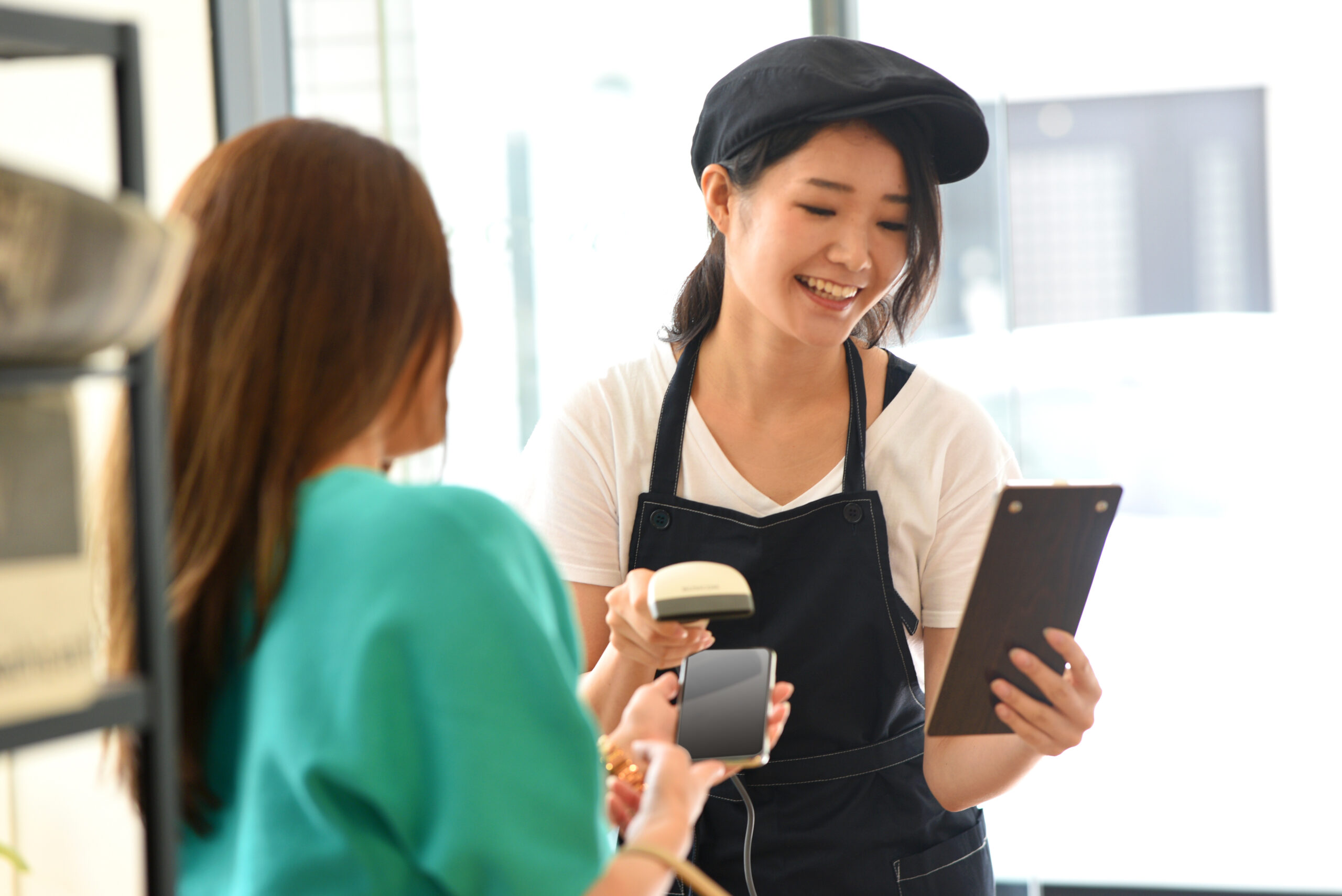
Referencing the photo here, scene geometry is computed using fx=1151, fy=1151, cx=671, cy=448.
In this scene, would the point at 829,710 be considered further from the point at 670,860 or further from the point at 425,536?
the point at 425,536

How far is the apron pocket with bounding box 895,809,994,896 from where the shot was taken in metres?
1.30

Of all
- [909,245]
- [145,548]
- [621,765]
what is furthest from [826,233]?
[145,548]

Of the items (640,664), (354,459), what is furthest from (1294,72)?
(354,459)

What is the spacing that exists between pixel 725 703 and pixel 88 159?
5.70 ft

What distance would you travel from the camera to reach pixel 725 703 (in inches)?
44.4

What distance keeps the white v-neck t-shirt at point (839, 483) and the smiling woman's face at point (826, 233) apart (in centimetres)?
15

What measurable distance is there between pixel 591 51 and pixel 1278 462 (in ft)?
5.49

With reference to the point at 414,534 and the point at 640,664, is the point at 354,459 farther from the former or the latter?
the point at 640,664

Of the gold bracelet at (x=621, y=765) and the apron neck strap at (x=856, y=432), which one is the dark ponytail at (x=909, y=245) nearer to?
the apron neck strap at (x=856, y=432)

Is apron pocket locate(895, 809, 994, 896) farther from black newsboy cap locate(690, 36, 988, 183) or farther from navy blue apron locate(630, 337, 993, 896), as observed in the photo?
black newsboy cap locate(690, 36, 988, 183)

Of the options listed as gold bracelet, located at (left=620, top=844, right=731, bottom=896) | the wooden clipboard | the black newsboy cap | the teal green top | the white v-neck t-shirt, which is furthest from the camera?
the white v-neck t-shirt


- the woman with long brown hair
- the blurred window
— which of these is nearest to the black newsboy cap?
the woman with long brown hair

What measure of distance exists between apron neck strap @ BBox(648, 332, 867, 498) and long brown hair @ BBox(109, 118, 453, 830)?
681mm

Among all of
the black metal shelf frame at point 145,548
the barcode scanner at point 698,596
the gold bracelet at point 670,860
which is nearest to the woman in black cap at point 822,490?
the barcode scanner at point 698,596
